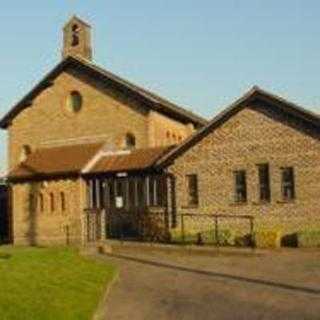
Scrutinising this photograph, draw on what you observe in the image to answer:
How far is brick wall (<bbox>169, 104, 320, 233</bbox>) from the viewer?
3195cm

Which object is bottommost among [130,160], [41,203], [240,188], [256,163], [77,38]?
[41,203]

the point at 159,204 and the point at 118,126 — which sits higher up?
the point at 118,126

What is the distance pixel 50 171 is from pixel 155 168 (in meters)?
6.03

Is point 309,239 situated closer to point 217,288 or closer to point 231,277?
point 231,277

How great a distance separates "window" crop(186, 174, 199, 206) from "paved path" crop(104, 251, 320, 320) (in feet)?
24.0

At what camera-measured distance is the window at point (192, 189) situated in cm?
3497

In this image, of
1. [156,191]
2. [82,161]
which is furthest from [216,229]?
[82,161]

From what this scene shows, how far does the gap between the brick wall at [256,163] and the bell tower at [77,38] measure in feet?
44.2

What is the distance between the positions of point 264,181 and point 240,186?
111 cm

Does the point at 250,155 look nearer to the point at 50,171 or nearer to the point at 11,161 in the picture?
the point at 50,171

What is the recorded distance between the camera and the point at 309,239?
29.4 meters

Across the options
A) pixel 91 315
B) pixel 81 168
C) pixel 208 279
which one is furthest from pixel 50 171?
pixel 91 315

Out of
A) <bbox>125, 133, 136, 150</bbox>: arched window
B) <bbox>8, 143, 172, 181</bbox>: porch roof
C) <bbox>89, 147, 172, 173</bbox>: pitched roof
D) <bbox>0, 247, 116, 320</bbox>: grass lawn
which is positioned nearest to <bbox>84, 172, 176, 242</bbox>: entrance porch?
<bbox>89, 147, 172, 173</bbox>: pitched roof

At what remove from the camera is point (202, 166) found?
34.7 m
